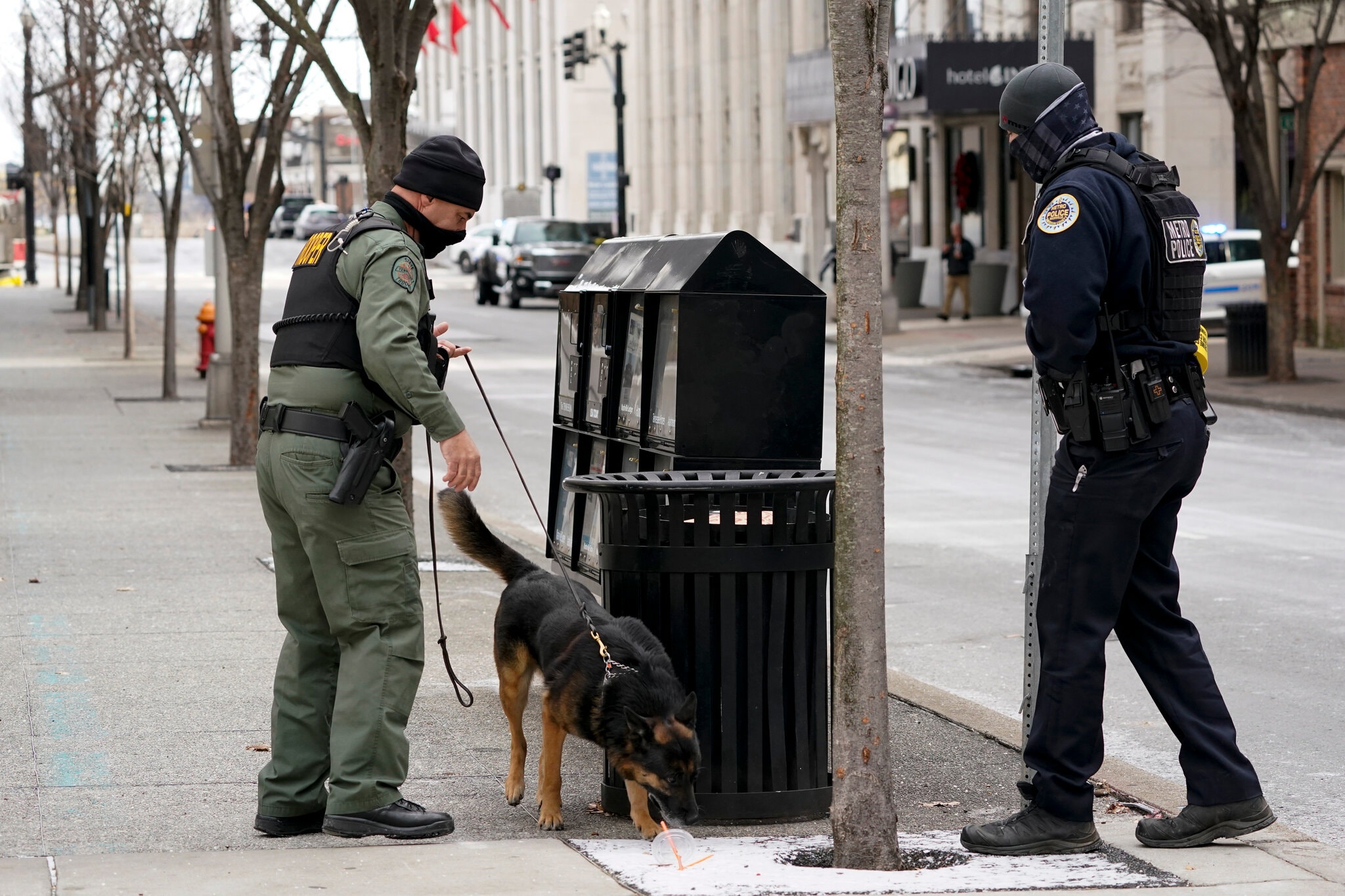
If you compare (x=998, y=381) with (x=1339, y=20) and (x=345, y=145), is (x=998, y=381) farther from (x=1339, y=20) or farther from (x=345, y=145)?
(x=345, y=145)

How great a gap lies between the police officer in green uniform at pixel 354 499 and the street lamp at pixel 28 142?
25756mm

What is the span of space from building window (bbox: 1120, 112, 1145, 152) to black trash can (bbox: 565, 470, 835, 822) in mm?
29238

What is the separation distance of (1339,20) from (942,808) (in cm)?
2311

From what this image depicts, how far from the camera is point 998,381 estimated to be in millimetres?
24828

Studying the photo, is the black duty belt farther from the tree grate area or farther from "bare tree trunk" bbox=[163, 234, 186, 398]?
"bare tree trunk" bbox=[163, 234, 186, 398]

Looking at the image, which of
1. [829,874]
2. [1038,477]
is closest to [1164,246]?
[1038,477]

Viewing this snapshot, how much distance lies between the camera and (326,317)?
5.19 meters

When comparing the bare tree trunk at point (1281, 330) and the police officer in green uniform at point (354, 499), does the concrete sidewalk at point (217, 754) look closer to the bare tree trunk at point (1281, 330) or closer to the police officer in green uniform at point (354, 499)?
the police officer in green uniform at point (354, 499)

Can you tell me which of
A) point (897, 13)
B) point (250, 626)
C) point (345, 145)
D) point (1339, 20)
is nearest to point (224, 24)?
point (250, 626)

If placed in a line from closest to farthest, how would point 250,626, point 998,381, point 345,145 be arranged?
point 250,626
point 998,381
point 345,145

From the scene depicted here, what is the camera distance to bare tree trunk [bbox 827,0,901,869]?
4867mm

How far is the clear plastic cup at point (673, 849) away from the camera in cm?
499

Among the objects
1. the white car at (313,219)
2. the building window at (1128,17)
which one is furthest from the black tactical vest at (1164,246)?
the white car at (313,219)

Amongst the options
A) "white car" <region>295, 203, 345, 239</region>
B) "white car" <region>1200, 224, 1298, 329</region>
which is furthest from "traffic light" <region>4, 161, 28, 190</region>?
"white car" <region>1200, 224, 1298, 329</region>
